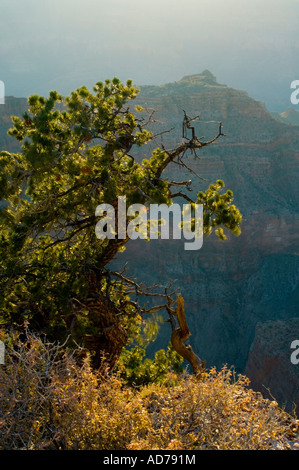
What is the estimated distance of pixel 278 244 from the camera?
153 feet

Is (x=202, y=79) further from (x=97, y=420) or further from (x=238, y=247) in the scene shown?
(x=97, y=420)

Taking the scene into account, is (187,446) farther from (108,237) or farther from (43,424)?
(108,237)

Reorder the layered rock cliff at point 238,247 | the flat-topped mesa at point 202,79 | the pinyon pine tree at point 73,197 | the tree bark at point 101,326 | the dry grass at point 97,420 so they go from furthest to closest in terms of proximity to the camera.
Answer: the flat-topped mesa at point 202,79, the layered rock cliff at point 238,247, the tree bark at point 101,326, the pinyon pine tree at point 73,197, the dry grass at point 97,420

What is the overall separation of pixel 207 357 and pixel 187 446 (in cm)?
3750

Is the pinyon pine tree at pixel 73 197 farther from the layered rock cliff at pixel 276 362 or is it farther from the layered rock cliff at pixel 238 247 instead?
the layered rock cliff at pixel 238 247

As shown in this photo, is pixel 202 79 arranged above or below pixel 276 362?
above

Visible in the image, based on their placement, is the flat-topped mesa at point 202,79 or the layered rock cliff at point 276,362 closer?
the layered rock cliff at point 276,362

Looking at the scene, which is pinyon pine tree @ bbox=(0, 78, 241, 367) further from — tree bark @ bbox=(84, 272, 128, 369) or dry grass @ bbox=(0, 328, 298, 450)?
dry grass @ bbox=(0, 328, 298, 450)

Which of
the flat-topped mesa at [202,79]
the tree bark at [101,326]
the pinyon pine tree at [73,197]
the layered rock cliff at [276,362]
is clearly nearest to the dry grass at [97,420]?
the pinyon pine tree at [73,197]

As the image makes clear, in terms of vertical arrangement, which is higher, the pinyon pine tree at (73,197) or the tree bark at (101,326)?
the pinyon pine tree at (73,197)

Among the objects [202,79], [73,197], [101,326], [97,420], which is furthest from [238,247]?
[97,420]

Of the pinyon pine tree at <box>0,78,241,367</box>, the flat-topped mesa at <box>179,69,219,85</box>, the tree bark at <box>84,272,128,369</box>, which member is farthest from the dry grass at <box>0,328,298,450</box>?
the flat-topped mesa at <box>179,69,219,85</box>
